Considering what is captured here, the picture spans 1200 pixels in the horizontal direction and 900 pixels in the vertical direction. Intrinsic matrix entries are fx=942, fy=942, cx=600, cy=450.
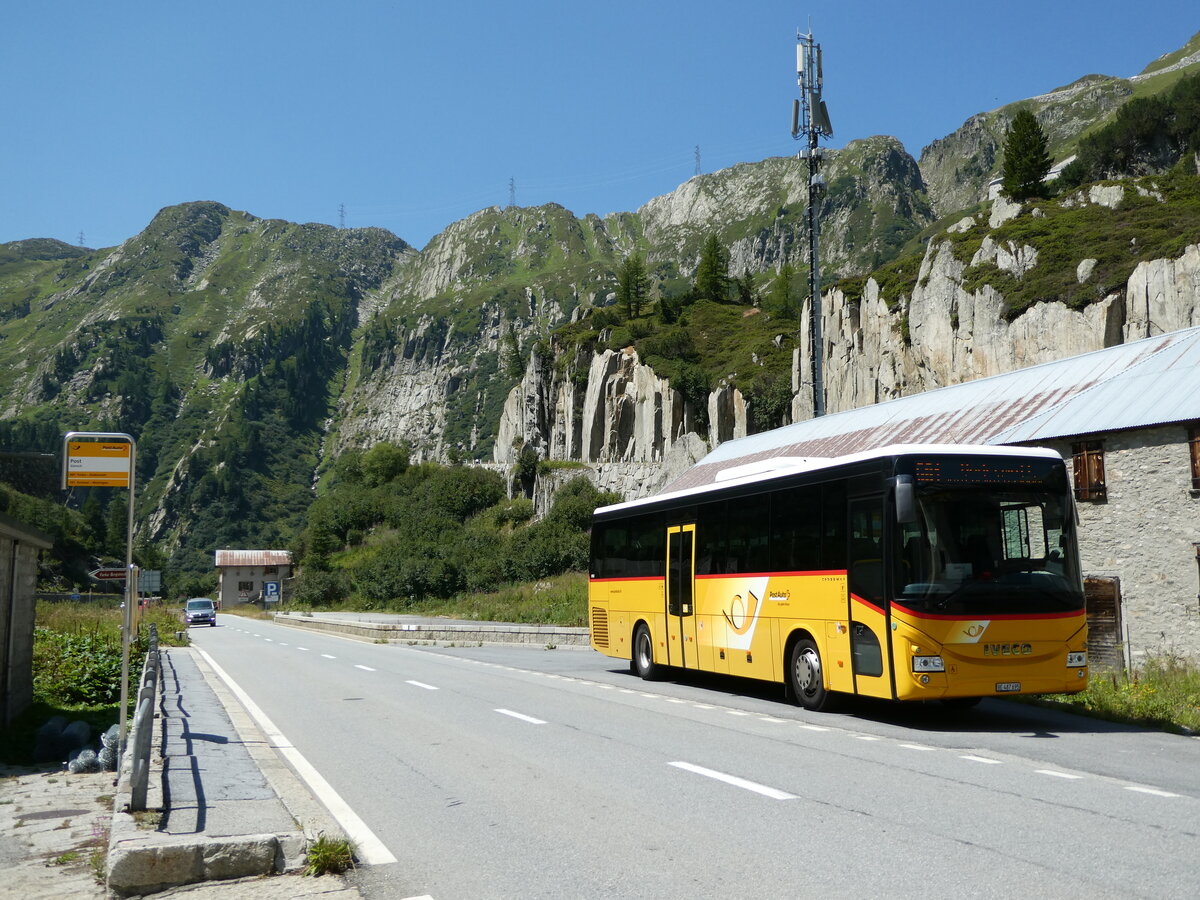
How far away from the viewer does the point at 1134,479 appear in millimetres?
20094

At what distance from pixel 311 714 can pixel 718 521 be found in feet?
23.8

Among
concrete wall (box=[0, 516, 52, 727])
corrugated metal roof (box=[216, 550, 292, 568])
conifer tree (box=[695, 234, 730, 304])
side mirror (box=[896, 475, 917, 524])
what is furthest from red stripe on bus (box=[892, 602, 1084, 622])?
corrugated metal roof (box=[216, 550, 292, 568])

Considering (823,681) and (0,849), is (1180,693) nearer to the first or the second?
(823,681)

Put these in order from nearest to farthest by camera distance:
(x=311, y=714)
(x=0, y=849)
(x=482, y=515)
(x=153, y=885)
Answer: (x=153, y=885)
(x=0, y=849)
(x=311, y=714)
(x=482, y=515)

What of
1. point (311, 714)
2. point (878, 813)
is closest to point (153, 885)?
point (878, 813)

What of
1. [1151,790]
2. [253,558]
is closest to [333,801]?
[1151,790]

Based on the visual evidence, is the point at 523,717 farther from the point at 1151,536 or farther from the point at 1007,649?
the point at 1151,536

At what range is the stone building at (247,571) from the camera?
116 metres

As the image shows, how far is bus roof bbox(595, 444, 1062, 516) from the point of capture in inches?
471

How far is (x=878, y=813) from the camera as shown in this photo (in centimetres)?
695

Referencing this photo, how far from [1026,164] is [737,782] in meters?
81.2

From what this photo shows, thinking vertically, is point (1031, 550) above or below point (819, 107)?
below

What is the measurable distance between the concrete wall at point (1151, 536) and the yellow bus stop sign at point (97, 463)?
1879cm

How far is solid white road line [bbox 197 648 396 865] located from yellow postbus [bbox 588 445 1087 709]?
6.73 m
